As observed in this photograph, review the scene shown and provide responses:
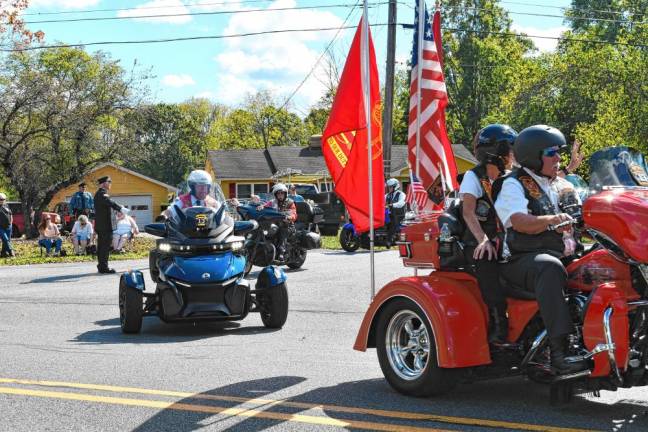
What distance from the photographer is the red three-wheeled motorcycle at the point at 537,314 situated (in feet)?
16.3

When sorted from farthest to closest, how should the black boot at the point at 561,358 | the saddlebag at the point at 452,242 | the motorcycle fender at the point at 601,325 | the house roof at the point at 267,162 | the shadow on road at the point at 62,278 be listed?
the house roof at the point at 267,162, the shadow on road at the point at 62,278, the saddlebag at the point at 452,242, the black boot at the point at 561,358, the motorcycle fender at the point at 601,325

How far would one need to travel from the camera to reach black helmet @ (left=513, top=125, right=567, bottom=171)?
5609 mm

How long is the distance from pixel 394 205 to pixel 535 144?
1905 centimetres

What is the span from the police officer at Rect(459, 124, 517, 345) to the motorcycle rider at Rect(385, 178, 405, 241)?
17.7 meters

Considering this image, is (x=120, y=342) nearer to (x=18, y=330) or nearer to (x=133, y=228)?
(x=18, y=330)

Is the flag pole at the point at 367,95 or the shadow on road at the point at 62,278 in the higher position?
the flag pole at the point at 367,95

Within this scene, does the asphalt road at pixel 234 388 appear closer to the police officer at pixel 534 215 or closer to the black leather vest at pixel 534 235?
the police officer at pixel 534 215

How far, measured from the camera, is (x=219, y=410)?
5918mm

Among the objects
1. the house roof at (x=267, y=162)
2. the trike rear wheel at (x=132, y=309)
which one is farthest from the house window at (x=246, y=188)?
the trike rear wheel at (x=132, y=309)

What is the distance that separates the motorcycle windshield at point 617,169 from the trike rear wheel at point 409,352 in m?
1.50

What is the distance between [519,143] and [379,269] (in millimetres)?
12129

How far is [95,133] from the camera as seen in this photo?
38.8m

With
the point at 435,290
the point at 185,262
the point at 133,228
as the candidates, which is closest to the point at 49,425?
the point at 435,290

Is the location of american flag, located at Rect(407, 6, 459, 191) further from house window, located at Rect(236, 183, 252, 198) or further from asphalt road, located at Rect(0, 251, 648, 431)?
house window, located at Rect(236, 183, 252, 198)
